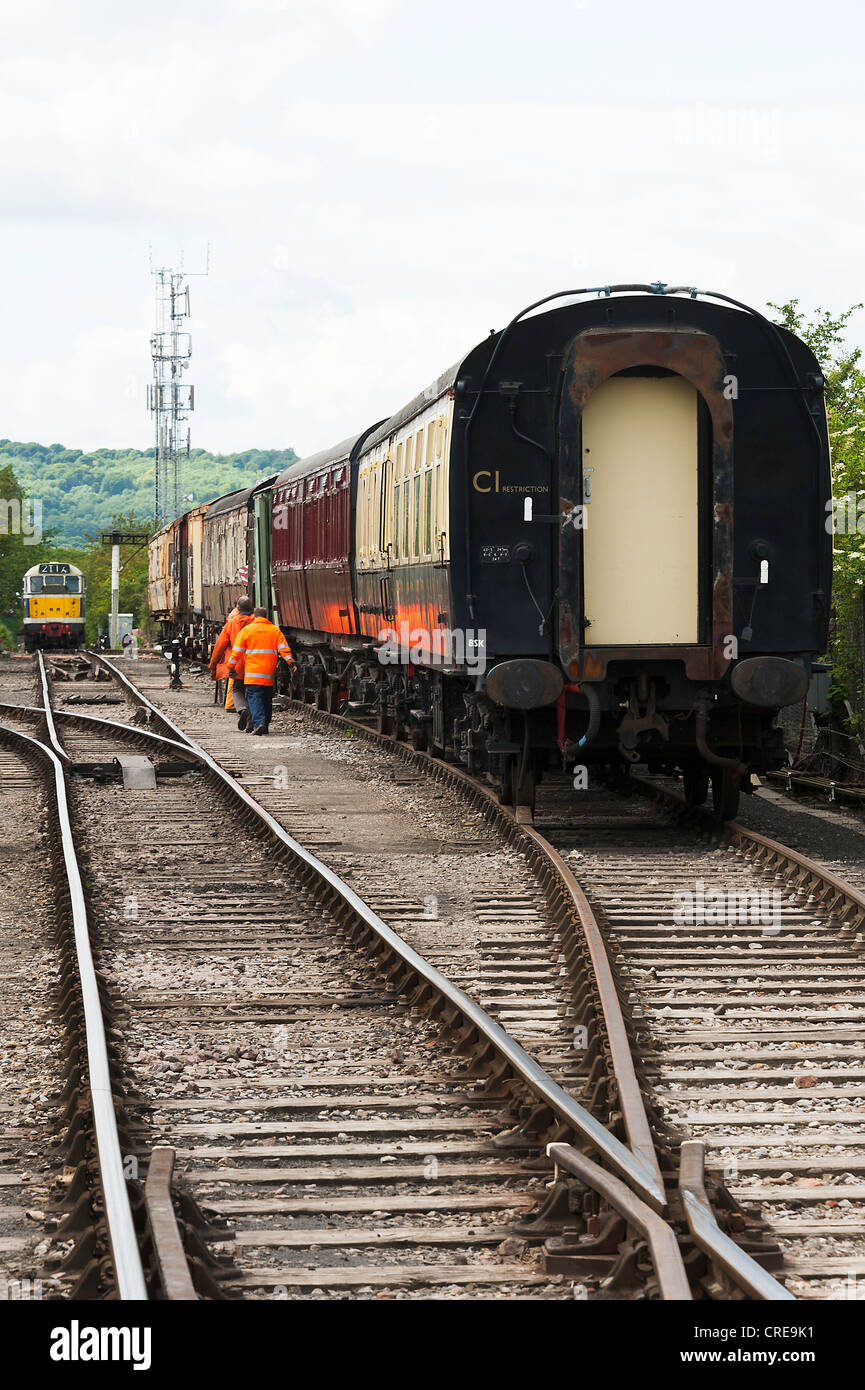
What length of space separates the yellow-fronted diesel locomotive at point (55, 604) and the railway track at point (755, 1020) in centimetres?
4675

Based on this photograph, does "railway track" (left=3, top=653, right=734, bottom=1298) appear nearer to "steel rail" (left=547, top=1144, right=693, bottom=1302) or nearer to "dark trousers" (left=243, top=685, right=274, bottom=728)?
"steel rail" (left=547, top=1144, right=693, bottom=1302)

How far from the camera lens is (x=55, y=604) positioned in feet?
191

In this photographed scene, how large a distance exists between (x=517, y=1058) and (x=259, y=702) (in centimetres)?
1607

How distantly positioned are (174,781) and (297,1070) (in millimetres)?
10995

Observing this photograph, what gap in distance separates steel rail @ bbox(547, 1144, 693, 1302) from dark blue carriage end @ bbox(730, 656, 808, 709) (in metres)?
7.11

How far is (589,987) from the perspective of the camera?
807 centimetres

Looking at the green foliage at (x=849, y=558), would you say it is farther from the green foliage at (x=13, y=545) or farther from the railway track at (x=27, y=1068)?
the green foliage at (x=13, y=545)

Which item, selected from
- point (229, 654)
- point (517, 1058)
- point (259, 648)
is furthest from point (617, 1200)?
point (229, 654)

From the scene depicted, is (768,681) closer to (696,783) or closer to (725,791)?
(725,791)

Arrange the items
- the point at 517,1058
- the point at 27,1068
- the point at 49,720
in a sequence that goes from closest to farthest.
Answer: the point at 517,1058, the point at 27,1068, the point at 49,720

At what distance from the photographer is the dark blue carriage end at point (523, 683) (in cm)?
1238

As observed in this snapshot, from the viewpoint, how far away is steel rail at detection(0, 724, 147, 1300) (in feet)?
15.3
